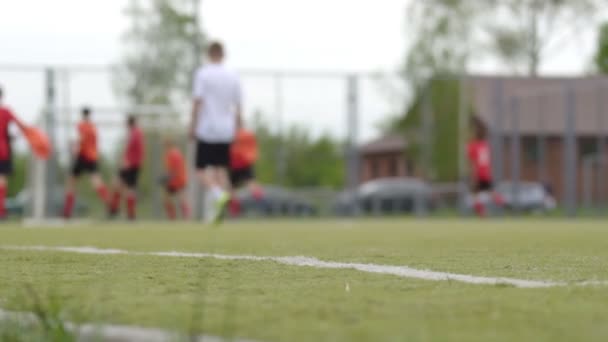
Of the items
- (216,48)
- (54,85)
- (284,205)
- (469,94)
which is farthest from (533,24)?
(216,48)

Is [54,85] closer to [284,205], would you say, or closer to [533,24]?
[284,205]

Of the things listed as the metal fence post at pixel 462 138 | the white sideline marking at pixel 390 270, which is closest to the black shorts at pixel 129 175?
the metal fence post at pixel 462 138

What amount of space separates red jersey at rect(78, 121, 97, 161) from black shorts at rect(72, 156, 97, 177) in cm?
6

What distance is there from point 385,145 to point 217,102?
1581 cm

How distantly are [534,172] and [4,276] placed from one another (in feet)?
84.9

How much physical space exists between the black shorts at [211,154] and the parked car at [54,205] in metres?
10.8

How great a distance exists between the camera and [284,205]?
28312 millimetres

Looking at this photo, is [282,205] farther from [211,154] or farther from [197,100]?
[197,100]

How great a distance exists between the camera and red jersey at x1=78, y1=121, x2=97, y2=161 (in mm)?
21000

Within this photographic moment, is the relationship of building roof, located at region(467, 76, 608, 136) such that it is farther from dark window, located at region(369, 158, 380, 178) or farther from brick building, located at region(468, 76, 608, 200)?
dark window, located at region(369, 158, 380, 178)

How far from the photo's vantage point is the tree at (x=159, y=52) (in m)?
31.9

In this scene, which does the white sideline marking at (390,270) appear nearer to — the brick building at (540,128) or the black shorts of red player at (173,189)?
the black shorts of red player at (173,189)

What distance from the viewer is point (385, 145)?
30422mm

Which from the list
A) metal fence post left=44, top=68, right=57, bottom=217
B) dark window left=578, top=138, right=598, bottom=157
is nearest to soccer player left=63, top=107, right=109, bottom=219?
metal fence post left=44, top=68, right=57, bottom=217
